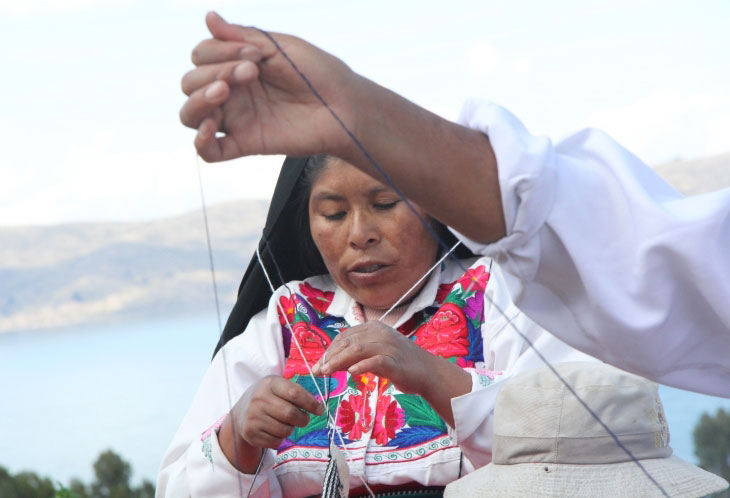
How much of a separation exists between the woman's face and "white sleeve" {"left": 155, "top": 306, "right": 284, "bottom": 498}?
10.2 inches

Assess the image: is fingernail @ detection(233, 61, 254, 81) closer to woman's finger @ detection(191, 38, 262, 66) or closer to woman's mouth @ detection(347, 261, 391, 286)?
woman's finger @ detection(191, 38, 262, 66)

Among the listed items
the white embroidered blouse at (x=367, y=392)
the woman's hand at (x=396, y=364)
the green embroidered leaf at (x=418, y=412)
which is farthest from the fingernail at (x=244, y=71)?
the green embroidered leaf at (x=418, y=412)

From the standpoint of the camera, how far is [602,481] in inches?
68.2

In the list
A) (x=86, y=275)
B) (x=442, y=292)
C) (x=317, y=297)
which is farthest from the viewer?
(x=86, y=275)

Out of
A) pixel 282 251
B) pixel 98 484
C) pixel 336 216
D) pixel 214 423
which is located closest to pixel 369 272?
pixel 336 216

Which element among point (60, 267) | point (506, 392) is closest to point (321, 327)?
point (506, 392)

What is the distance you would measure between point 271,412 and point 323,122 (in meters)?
0.98

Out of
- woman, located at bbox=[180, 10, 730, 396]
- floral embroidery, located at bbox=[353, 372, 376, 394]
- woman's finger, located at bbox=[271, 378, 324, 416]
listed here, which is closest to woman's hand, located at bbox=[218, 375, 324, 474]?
woman's finger, located at bbox=[271, 378, 324, 416]

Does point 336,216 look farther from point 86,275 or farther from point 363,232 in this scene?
point 86,275

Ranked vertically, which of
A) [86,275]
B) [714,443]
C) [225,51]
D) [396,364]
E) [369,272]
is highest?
[86,275]

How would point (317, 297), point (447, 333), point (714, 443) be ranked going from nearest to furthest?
point (447, 333) → point (317, 297) → point (714, 443)

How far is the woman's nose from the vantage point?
2.36m

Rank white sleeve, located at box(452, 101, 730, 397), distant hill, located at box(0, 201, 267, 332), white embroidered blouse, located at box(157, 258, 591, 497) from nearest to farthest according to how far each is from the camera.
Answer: white sleeve, located at box(452, 101, 730, 397) → white embroidered blouse, located at box(157, 258, 591, 497) → distant hill, located at box(0, 201, 267, 332)

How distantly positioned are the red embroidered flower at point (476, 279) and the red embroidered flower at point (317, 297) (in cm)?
34
